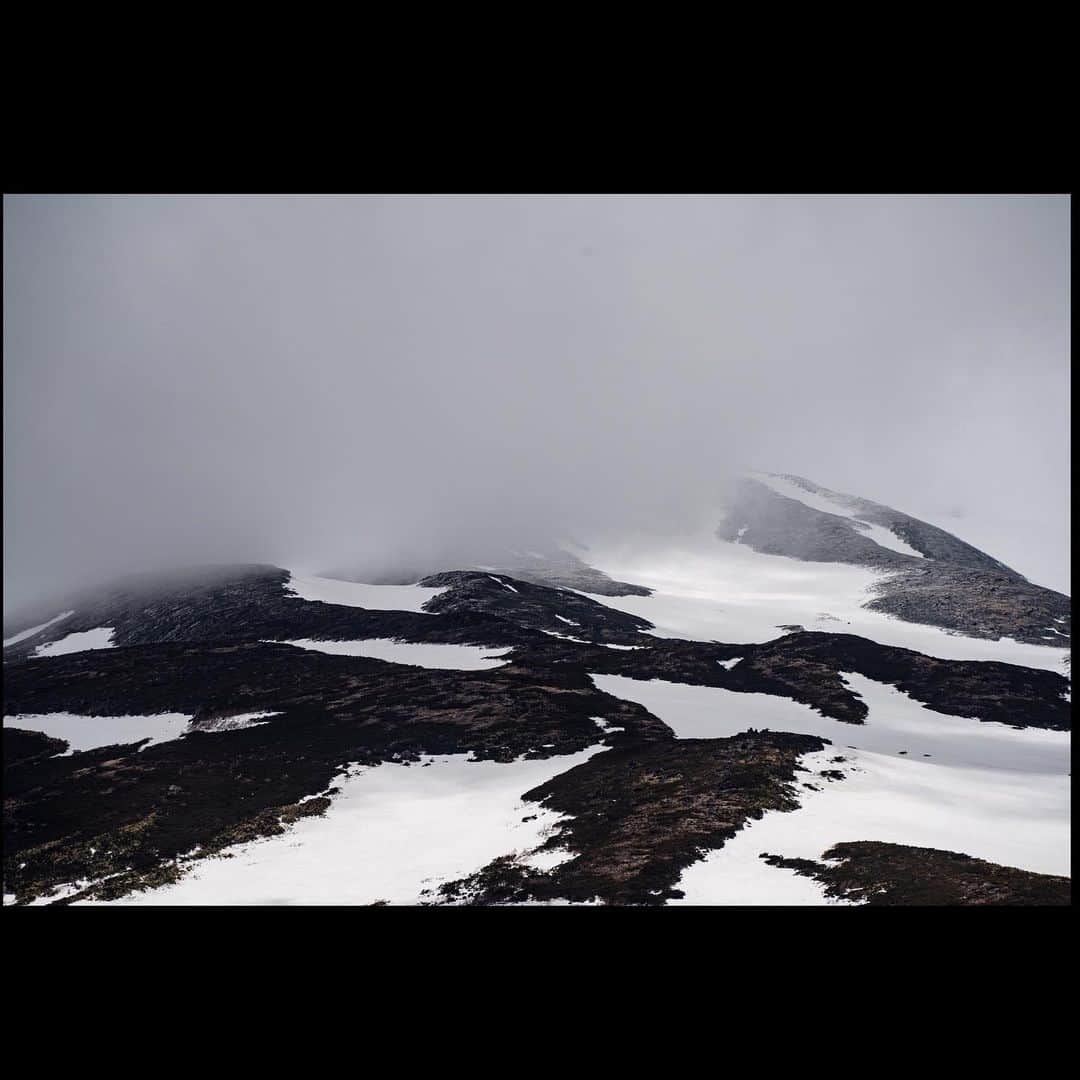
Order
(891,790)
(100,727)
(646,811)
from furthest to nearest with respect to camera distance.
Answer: (100,727)
(891,790)
(646,811)

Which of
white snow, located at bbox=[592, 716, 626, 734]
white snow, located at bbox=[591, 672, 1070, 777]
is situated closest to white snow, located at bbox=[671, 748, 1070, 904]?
white snow, located at bbox=[591, 672, 1070, 777]

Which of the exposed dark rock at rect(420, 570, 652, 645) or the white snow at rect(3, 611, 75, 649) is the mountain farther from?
the white snow at rect(3, 611, 75, 649)

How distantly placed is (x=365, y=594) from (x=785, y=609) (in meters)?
90.8

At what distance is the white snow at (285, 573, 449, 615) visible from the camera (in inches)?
4481

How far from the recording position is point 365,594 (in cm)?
12156

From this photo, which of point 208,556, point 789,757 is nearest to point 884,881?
point 789,757

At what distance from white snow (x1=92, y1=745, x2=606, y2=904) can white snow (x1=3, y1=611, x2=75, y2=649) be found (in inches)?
5039

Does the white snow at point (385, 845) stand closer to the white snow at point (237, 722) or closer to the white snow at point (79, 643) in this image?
the white snow at point (237, 722)

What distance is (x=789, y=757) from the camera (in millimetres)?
43188

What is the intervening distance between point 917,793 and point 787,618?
91.1m

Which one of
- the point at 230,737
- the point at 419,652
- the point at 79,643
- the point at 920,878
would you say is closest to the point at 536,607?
the point at 419,652

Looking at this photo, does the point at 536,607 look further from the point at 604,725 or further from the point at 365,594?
the point at 604,725

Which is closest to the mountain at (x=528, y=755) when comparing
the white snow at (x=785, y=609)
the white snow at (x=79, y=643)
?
the white snow at (x=785, y=609)
